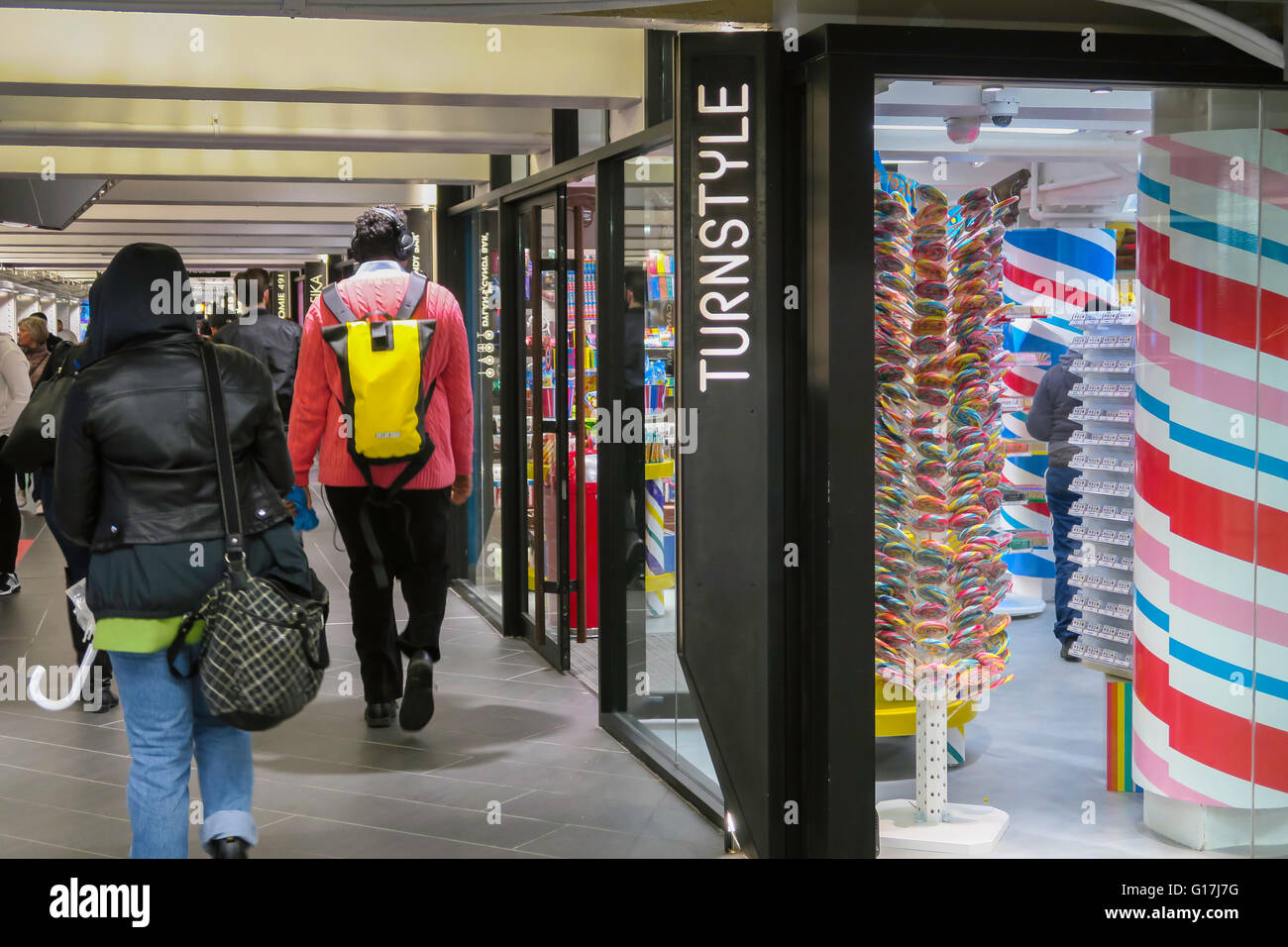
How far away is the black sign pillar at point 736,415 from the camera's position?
3.72 metres

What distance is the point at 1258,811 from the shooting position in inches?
163

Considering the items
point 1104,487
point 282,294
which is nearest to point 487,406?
point 1104,487

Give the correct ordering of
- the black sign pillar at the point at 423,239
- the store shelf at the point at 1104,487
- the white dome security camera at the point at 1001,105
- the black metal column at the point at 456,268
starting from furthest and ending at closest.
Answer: the black sign pillar at the point at 423,239 → the black metal column at the point at 456,268 → the store shelf at the point at 1104,487 → the white dome security camera at the point at 1001,105

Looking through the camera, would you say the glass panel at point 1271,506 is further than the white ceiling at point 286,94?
Result: No

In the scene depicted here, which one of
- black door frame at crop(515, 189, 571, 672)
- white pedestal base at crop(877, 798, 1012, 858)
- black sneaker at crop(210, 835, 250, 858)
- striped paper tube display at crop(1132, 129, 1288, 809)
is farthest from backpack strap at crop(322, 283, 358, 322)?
striped paper tube display at crop(1132, 129, 1288, 809)

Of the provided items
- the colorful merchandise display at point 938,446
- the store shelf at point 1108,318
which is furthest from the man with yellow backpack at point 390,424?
the store shelf at point 1108,318

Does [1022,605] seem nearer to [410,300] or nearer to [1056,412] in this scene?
[1056,412]

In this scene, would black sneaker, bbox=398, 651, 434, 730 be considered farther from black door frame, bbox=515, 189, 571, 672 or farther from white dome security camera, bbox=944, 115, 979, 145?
white dome security camera, bbox=944, 115, 979, 145

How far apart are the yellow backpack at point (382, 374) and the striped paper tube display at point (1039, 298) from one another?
192 inches

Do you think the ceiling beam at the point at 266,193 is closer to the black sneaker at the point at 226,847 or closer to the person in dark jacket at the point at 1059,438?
the person in dark jacket at the point at 1059,438

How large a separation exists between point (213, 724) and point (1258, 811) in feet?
9.87

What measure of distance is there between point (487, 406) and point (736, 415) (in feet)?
15.7
